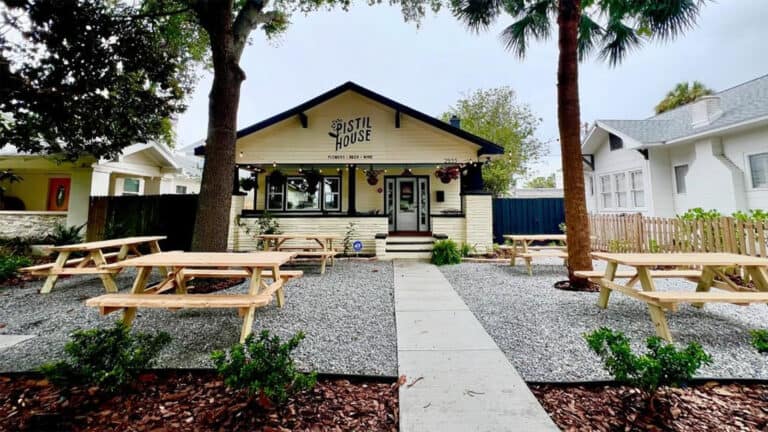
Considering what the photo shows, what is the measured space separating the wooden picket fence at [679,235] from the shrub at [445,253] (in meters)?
4.82

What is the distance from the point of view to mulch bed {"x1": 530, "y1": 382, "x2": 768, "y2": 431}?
1765 millimetres

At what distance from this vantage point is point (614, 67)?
6547mm

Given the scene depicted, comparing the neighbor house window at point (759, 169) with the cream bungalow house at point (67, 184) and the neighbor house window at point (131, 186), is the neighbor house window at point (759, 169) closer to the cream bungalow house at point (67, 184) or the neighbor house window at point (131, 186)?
the cream bungalow house at point (67, 184)

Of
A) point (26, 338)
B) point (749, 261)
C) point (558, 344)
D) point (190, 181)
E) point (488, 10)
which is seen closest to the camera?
point (558, 344)

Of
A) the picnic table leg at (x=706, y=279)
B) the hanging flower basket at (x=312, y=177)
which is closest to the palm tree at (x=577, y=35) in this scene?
the picnic table leg at (x=706, y=279)

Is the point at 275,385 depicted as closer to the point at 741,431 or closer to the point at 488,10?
the point at 741,431

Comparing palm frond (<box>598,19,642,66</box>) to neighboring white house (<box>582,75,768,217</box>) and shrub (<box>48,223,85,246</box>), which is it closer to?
neighboring white house (<box>582,75,768,217</box>)

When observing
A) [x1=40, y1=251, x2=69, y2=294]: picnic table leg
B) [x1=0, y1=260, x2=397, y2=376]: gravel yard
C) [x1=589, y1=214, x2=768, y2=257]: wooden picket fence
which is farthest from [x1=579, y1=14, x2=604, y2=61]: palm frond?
[x1=40, y1=251, x2=69, y2=294]: picnic table leg

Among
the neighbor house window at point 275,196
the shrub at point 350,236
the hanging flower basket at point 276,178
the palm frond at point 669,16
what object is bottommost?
the shrub at point 350,236

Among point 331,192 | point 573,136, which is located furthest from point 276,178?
point 573,136

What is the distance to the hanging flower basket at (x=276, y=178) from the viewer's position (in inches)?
384

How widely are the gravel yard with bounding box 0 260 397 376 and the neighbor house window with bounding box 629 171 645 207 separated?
11.7 m

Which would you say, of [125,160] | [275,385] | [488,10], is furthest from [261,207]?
[275,385]

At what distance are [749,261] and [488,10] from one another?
6.32 metres
